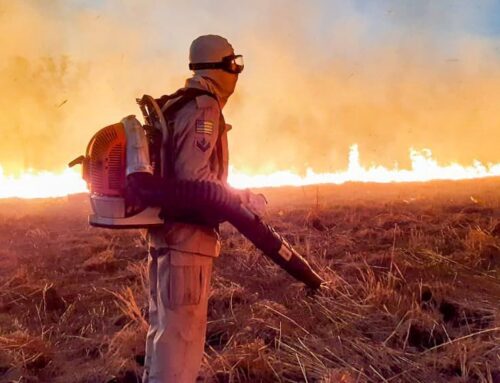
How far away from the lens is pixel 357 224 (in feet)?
29.4

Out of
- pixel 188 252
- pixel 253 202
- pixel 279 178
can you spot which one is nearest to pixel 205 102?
pixel 253 202

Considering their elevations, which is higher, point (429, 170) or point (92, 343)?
point (429, 170)

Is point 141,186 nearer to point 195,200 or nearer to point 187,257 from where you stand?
point 195,200

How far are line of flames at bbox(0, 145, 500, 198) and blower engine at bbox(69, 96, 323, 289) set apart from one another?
59.8 feet

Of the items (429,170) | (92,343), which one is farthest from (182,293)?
(429,170)

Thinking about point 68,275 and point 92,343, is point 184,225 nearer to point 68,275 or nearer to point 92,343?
point 92,343

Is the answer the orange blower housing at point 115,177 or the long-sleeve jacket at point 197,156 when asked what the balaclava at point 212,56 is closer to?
the long-sleeve jacket at point 197,156

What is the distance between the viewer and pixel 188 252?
2.73 meters

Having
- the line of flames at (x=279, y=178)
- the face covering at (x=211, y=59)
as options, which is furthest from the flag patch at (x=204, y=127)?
the line of flames at (x=279, y=178)

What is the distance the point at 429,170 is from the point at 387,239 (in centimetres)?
2296

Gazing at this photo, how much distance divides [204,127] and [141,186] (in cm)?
47

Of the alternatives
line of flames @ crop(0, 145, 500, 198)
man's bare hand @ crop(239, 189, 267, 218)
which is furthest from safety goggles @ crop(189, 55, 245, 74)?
line of flames @ crop(0, 145, 500, 198)

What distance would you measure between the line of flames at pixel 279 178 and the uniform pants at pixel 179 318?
18236mm

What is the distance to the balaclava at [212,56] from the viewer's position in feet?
9.57
